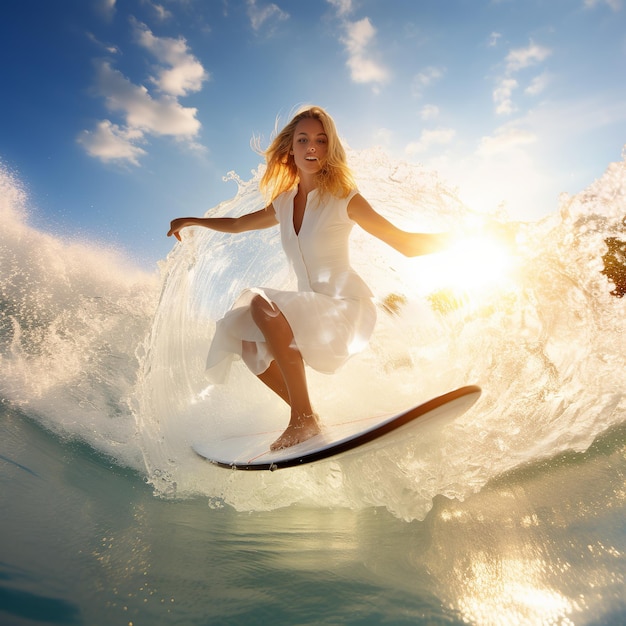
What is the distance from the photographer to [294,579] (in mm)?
2068

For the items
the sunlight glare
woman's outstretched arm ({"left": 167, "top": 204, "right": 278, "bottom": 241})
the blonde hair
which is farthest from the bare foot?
woman's outstretched arm ({"left": 167, "top": 204, "right": 278, "bottom": 241})

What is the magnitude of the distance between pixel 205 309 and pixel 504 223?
9.91 feet

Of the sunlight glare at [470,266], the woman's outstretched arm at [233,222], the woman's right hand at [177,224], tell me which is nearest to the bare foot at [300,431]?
the sunlight glare at [470,266]

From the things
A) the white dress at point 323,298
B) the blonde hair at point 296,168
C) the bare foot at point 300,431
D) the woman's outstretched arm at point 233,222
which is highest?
the blonde hair at point 296,168

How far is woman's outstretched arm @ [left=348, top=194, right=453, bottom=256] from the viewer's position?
9.71ft

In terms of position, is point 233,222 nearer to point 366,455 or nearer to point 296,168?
point 296,168

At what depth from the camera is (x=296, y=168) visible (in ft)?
11.8

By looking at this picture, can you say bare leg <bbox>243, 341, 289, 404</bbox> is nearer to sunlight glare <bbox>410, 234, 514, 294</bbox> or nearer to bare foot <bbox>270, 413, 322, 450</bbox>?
bare foot <bbox>270, 413, 322, 450</bbox>

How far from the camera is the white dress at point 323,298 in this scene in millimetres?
3072

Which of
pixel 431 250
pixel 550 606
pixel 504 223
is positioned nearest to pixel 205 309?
pixel 431 250

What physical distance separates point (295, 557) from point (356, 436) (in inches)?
24.8

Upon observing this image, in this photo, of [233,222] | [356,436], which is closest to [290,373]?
[356,436]

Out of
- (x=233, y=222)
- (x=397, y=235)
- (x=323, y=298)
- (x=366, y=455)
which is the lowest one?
(x=366, y=455)

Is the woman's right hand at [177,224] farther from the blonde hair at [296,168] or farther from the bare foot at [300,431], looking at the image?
the bare foot at [300,431]
